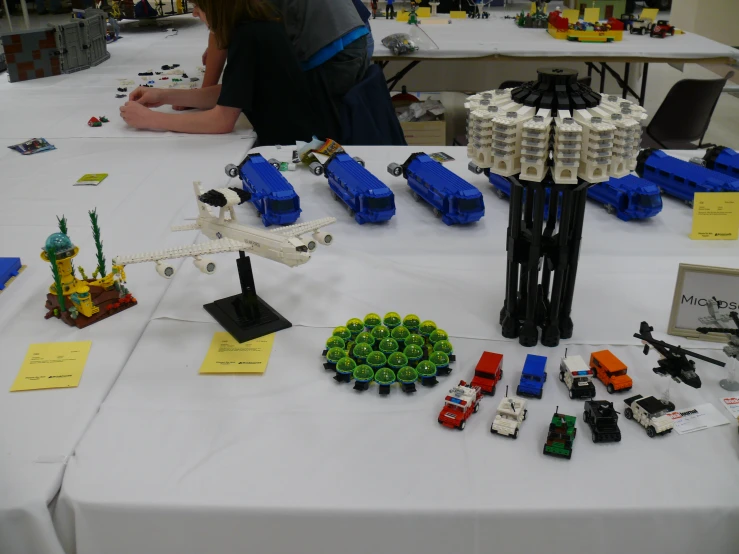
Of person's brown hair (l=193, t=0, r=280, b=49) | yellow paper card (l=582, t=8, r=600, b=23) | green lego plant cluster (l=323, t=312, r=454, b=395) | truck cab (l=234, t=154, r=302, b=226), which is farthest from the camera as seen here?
yellow paper card (l=582, t=8, r=600, b=23)

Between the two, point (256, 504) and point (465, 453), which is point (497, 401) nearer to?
point (465, 453)

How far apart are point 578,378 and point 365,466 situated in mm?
383

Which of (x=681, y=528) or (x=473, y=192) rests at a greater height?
(x=473, y=192)

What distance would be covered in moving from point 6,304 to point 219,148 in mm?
1058

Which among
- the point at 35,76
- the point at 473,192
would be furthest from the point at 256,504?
the point at 35,76

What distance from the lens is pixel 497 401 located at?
1081mm

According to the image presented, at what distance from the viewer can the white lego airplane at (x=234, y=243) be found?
3.90 ft

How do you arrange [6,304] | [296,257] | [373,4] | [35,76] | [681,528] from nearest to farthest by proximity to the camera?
[681,528] < [296,257] < [6,304] < [35,76] < [373,4]

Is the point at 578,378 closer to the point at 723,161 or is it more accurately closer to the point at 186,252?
the point at 186,252

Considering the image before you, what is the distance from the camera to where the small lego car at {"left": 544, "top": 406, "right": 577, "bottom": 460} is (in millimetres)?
959

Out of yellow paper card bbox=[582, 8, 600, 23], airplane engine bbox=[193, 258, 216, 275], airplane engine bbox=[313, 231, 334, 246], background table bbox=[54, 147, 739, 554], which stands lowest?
background table bbox=[54, 147, 739, 554]

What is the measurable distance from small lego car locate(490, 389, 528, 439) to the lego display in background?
303 centimetres

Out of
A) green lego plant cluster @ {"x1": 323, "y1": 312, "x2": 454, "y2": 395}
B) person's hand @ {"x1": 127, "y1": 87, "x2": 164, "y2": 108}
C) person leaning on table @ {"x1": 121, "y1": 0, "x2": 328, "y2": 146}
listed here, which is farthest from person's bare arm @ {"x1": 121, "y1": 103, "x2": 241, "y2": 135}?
green lego plant cluster @ {"x1": 323, "y1": 312, "x2": 454, "y2": 395}

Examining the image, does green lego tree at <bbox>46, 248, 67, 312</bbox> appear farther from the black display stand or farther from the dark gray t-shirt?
the dark gray t-shirt
